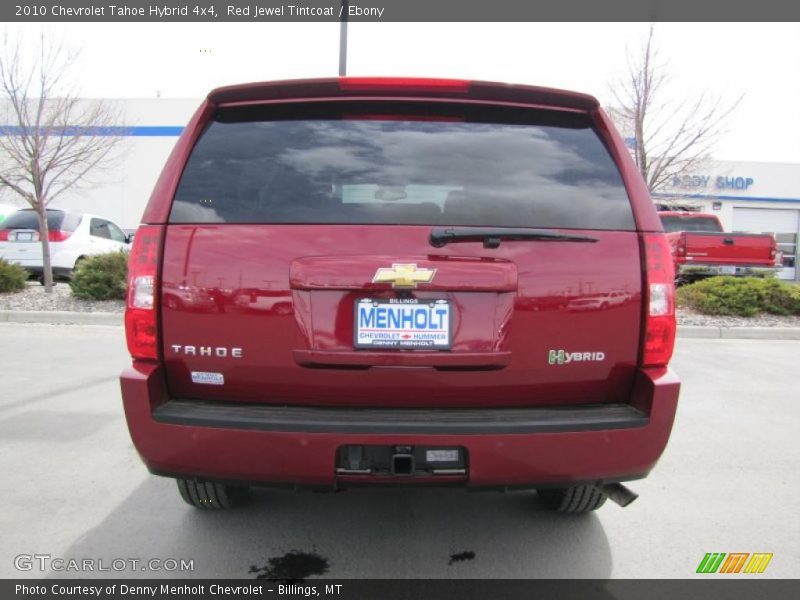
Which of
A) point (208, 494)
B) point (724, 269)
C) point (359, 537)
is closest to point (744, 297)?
point (724, 269)

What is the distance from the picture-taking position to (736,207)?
103 ft

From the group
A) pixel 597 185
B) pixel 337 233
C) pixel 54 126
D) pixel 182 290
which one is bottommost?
pixel 182 290

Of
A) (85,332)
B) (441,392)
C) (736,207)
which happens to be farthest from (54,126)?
(736,207)

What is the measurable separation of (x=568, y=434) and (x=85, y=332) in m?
8.18

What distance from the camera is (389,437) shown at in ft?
6.61

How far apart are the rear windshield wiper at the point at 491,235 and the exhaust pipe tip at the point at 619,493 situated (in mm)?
998

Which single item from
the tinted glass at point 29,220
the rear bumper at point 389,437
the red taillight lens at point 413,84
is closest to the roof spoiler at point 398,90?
the red taillight lens at point 413,84

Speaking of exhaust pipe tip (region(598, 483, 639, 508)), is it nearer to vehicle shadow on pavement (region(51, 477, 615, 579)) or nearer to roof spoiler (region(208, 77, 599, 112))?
vehicle shadow on pavement (region(51, 477, 615, 579))

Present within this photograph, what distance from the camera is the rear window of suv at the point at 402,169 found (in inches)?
85.7

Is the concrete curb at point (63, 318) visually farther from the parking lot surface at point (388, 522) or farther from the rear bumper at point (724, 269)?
the rear bumper at point (724, 269)

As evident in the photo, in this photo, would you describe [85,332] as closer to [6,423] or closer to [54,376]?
[54,376]

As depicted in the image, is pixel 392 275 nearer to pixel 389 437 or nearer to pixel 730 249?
pixel 389 437

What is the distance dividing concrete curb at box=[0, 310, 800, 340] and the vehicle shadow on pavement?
6664 millimetres

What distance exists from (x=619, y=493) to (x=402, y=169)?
1.59 m
